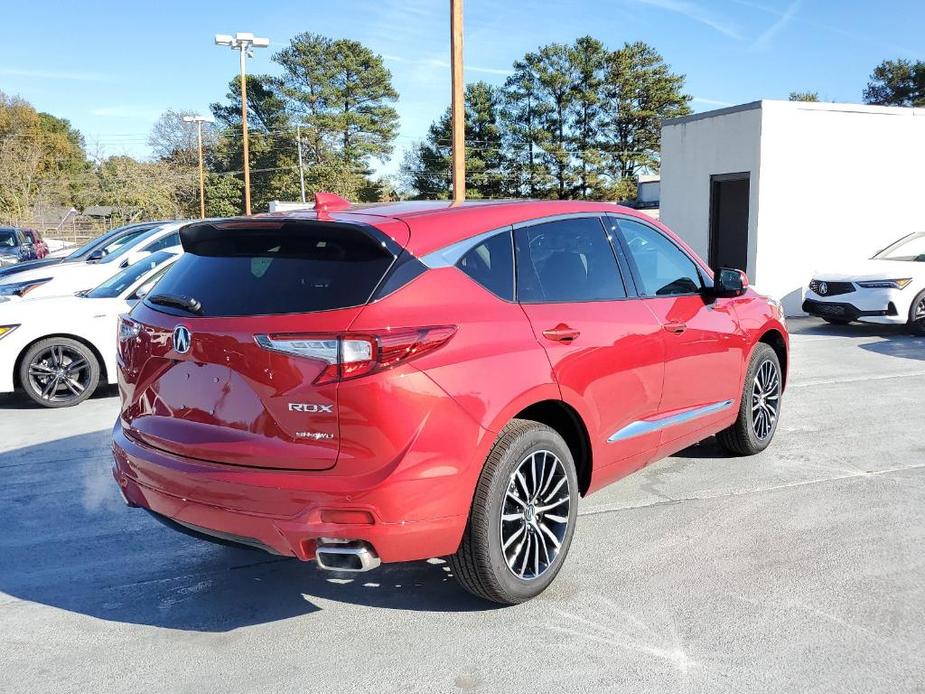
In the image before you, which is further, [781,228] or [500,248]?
[781,228]

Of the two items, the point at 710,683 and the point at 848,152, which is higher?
the point at 848,152

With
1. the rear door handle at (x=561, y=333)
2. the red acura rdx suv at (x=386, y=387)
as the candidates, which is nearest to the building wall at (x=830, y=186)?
the red acura rdx suv at (x=386, y=387)

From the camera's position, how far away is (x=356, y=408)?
9.90ft

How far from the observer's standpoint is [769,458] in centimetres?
588

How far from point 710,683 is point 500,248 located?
1.92 m

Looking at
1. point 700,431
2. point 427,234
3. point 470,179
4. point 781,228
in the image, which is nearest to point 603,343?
point 427,234

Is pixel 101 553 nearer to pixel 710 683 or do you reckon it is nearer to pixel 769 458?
pixel 710 683

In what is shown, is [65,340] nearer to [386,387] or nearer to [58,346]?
[58,346]

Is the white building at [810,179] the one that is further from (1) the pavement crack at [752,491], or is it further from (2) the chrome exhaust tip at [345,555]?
(2) the chrome exhaust tip at [345,555]

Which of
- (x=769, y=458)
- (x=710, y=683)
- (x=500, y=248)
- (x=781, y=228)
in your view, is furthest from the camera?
(x=781, y=228)

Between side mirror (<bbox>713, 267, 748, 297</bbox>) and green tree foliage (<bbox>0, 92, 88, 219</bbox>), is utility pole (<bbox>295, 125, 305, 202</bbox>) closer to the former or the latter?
green tree foliage (<bbox>0, 92, 88, 219</bbox>)

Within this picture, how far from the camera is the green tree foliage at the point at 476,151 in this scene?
191ft

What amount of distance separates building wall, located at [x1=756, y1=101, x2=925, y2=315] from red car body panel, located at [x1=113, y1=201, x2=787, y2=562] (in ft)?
38.5

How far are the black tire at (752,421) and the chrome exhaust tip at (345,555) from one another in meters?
3.22
